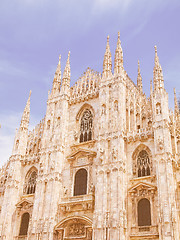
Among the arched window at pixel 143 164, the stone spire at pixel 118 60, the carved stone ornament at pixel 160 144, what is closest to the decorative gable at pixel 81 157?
the arched window at pixel 143 164

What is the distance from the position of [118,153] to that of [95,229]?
6.47 m

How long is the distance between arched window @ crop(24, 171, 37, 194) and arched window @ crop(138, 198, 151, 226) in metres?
11.7

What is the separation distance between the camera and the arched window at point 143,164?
25312 millimetres

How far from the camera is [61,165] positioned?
29.5 meters

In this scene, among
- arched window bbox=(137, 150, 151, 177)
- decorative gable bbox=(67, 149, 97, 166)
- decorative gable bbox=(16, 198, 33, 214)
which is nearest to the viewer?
arched window bbox=(137, 150, 151, 177)

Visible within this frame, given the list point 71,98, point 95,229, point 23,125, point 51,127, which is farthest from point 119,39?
point 95,229

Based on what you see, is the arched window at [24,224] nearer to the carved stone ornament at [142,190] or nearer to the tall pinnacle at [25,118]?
the tall pinnacle at [25,118]

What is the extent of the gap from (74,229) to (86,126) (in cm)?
1020

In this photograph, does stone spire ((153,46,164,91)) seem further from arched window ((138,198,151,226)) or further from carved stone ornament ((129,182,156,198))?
arched window ((138,198,151,226))

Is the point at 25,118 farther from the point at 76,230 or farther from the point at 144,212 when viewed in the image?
the point at 144,212

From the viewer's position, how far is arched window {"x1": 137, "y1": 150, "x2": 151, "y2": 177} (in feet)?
83.0

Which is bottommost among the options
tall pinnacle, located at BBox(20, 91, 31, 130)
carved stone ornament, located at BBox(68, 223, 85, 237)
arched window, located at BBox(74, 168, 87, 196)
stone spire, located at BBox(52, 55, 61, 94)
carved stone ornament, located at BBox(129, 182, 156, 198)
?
carved stone ornament, located at BBox(68, 223, 85, 237)

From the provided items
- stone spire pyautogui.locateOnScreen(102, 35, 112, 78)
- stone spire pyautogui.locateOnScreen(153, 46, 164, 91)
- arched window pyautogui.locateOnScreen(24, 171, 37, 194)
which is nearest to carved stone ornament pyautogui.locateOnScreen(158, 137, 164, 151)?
stone spire pyautogui.locateOnScreen(153, 46, 164, 91)

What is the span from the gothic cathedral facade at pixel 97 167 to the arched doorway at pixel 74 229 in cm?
8
